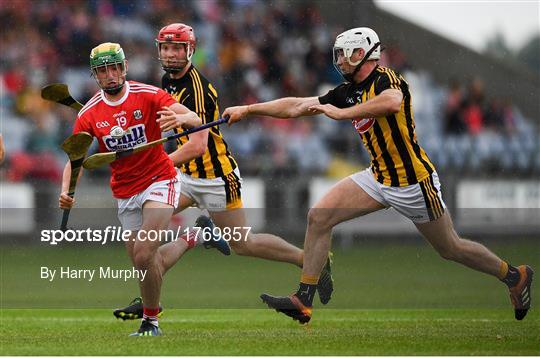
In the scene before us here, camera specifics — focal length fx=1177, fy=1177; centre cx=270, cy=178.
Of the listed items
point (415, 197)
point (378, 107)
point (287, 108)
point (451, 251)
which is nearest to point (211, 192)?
point (287, 108)

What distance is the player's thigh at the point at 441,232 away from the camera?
7809mm

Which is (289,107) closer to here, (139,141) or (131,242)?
(139,141)

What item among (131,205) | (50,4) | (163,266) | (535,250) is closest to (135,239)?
(131,205)

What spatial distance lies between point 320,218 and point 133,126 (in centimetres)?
144

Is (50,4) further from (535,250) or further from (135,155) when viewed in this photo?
(135,155)

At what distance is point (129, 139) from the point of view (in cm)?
743

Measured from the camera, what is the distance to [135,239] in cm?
761

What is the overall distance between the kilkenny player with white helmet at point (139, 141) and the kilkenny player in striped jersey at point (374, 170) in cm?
51

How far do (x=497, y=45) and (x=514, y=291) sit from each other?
37.2ft

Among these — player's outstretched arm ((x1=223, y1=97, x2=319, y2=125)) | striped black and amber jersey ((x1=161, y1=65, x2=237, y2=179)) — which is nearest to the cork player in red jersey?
player's outstretched arm ((x1=223, y1=97, x2=319, y2=125))

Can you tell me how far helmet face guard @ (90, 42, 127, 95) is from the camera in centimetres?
728

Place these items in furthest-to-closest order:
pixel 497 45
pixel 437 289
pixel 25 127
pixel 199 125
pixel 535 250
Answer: pixel 497 45
pixel 25 127
pixel 535 250
pixel 437 289
pixel 199 125

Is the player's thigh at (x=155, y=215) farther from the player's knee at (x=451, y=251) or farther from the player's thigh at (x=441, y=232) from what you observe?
the player's knee at (x=451, y=251)

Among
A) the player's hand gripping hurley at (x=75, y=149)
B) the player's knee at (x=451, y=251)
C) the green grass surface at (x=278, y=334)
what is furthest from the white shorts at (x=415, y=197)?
the player's hand gripping hurley at (x=75, y=149)
